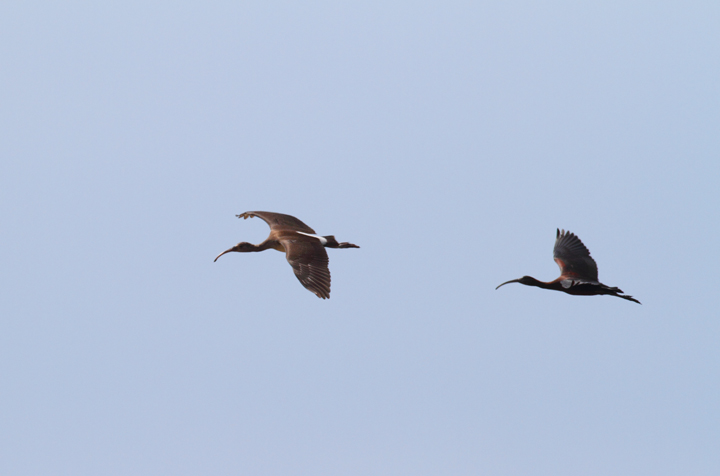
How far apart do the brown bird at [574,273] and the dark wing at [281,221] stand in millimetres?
5723

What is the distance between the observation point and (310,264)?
18.2 meters

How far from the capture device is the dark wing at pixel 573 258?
18.8 metres

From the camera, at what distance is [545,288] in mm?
18359

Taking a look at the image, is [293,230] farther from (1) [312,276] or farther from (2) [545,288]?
(2) [545,288]

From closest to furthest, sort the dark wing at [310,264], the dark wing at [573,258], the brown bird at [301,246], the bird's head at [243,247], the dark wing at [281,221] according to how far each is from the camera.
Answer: the dark wing at [310,264], the brown bird at [301,246], the dark wing at [573,258], the dark wing at [281,221], the bird's head at [243,247]

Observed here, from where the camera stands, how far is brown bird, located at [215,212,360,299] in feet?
58.0

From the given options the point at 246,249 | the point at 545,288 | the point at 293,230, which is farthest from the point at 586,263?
the point at 246,249

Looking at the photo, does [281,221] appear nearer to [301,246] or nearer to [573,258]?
[301,246]

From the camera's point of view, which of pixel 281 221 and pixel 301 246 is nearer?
pixel 301 246

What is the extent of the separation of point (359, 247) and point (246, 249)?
10.0 ft

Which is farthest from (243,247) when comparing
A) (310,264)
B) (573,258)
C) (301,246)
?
(573,258)

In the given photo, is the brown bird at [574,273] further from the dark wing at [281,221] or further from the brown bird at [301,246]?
the dark wing at [281,221]

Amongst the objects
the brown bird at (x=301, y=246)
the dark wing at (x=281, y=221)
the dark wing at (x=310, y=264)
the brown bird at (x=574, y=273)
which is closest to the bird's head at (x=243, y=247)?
the brown bird at (x=301, y=246)

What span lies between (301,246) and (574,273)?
641 cm
